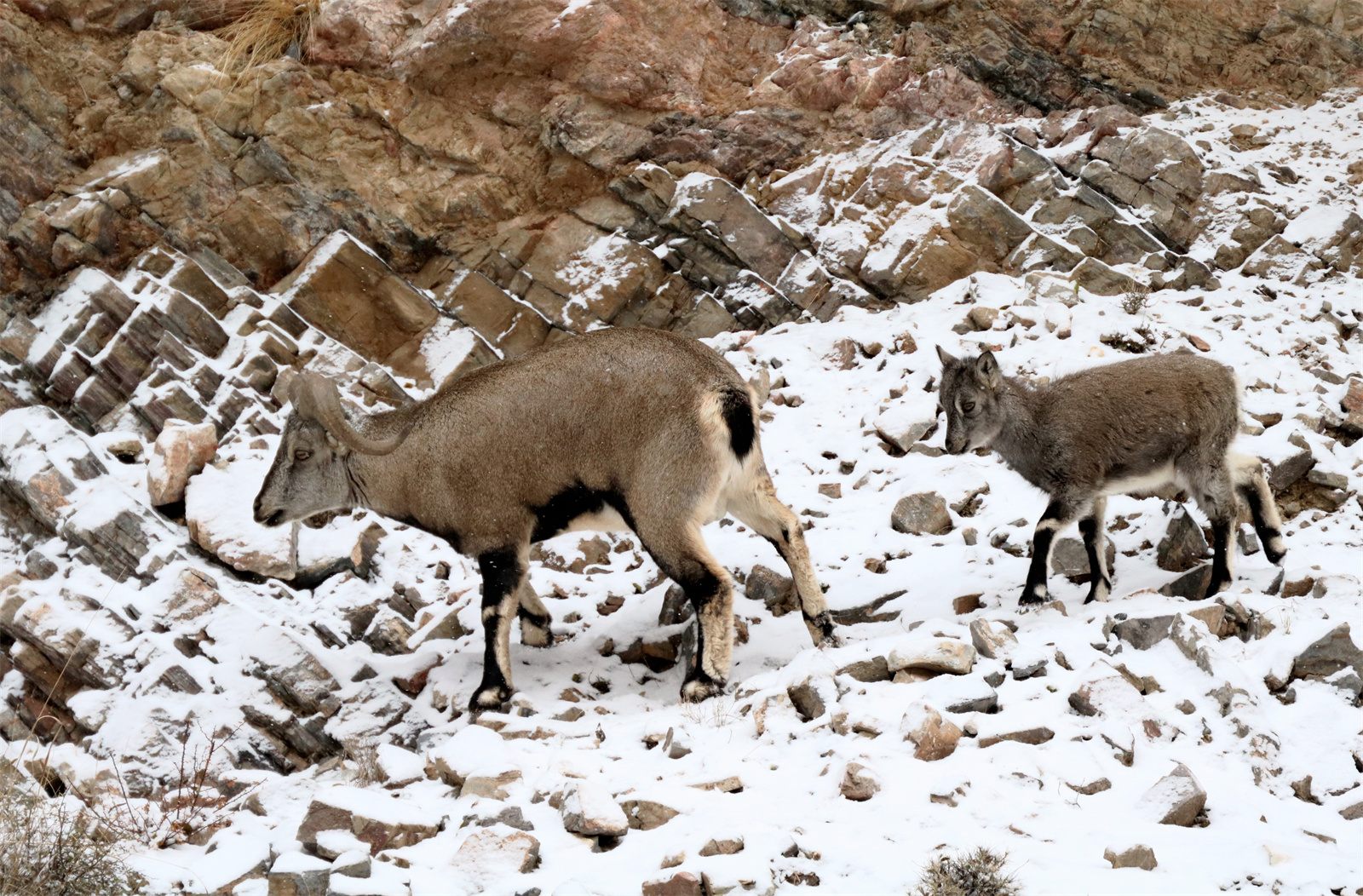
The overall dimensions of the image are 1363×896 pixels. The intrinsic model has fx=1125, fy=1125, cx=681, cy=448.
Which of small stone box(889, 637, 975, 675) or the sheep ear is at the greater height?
the sheep ear

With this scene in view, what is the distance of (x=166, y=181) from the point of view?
12.3 metres

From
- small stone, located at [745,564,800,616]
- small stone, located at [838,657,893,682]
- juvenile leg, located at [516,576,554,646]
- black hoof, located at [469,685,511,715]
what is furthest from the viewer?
juvenile leg, located at [516,576,554,646]

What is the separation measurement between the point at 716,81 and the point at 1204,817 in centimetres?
1118

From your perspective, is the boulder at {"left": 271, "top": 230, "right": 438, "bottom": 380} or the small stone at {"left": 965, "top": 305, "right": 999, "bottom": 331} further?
the boulder at {"left": 271, "top": 230, "right": 438, "bottom": 380}

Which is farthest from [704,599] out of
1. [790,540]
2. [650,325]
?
[650,325]

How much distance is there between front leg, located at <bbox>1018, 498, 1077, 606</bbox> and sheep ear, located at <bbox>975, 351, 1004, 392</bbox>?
1.05 m

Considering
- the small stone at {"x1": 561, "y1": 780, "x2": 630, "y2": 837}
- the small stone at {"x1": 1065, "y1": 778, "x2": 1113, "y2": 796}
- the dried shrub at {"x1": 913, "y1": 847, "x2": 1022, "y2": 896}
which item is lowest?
the small stone at {"x1": 1065, "y1": 778, "x2": 1113, "y2": 796}

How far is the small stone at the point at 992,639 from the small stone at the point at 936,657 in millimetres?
101

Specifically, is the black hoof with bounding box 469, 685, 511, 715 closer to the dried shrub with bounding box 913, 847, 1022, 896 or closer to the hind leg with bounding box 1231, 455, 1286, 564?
the dried shrub with bounding box 913, 847, 1022, 896

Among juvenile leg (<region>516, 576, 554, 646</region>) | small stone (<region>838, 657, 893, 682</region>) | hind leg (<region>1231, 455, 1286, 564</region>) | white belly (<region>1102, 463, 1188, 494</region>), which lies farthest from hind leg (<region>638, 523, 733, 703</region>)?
hind leg (<region>1231, 455, 1286, 564</region>)

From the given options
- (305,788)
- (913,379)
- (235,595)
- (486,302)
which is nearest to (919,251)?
(913,379)

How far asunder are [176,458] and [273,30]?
6.62m

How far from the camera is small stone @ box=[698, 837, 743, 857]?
16.2ft

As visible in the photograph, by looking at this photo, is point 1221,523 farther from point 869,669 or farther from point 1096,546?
point 869,669
